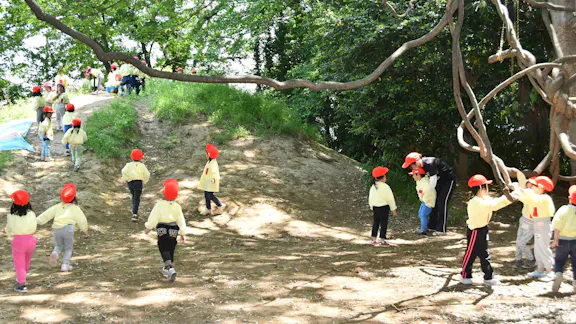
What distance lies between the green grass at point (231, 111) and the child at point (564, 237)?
10.6m

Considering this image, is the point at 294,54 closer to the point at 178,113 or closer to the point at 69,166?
the point at 178,113

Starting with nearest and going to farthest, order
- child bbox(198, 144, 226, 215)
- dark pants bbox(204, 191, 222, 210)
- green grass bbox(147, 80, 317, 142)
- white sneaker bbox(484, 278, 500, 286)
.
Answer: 1. white sneaker bbox(484, 278, 500, 286)
2. child bbox(198, 144, 226, 215)
3. dark pants bbox(204, 191, 222, 210)
4. green grass bbox(147, 80, 317, 142)

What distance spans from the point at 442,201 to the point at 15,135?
11636 mm

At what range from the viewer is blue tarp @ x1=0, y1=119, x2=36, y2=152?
14352 mm

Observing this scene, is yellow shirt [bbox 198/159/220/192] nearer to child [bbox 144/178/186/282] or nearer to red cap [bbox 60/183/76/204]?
red cap [bbox 60/183/76/204]

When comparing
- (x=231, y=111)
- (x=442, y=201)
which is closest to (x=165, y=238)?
(x=442, y=201)

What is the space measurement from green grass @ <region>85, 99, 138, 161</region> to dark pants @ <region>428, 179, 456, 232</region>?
873 cm

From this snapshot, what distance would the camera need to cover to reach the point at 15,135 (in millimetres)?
15125

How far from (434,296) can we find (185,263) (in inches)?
148

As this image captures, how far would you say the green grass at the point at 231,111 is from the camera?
16.8 m

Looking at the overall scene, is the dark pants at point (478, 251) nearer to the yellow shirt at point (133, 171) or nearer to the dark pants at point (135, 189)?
the yellow shirt at point (133, 171)

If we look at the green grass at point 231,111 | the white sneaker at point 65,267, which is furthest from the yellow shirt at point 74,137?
the white sneaker at point 65,267

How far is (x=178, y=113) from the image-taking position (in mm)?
17453

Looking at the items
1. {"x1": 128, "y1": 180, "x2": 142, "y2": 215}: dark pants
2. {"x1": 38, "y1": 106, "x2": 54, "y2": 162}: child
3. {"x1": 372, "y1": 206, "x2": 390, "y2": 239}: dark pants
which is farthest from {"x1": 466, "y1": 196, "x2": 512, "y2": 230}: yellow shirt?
{"x1": 38, "y1": 106, "x2": 54, "y2": 162}: child
